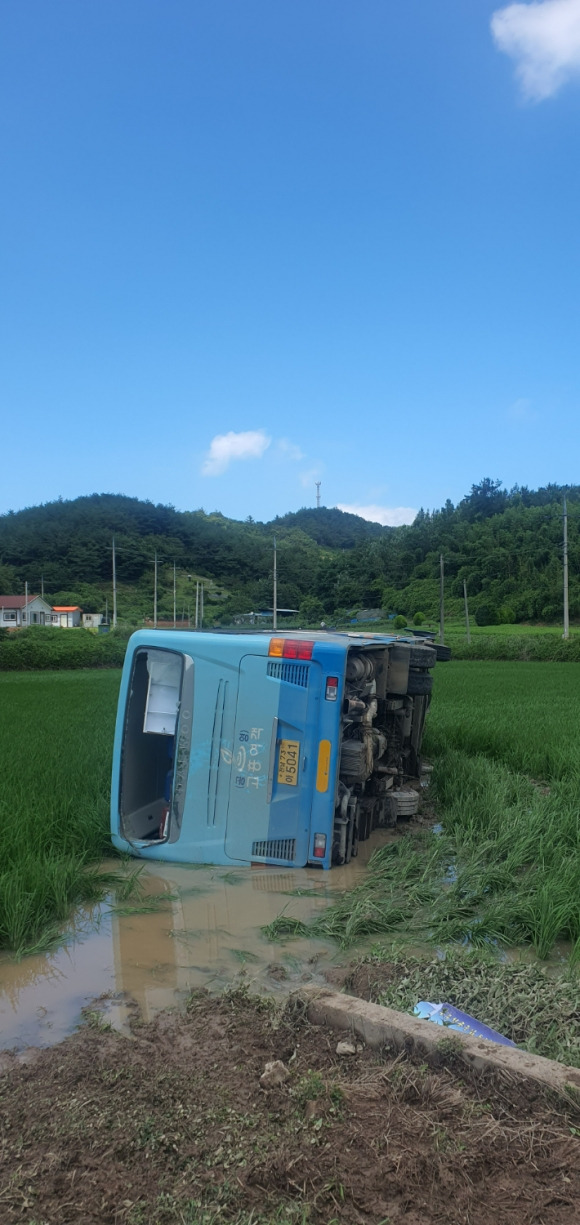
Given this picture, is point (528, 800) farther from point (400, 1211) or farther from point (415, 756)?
point (400, 1211)

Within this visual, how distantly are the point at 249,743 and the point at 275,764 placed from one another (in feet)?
0.83

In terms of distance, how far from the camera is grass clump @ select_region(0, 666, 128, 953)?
513 centimetres

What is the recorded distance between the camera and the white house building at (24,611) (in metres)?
68.0

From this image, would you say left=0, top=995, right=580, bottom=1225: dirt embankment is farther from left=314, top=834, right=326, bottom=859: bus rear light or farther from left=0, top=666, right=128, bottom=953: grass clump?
left=314, top=834, right=326, bottom=859: bus rear light

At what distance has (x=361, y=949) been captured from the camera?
4.95m

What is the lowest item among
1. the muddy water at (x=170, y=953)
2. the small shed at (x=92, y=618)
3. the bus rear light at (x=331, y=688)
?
the muddy water at (x=170, y=953)

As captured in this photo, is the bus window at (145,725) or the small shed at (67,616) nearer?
the bus window at (145,725)

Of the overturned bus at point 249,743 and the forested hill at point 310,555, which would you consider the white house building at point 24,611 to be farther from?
the overturned bus at point 249,743

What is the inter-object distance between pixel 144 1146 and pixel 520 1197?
1.18 m

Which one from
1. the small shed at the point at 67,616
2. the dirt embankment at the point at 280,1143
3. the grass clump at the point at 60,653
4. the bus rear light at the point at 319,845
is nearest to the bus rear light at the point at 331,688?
the bus rear light at the point at 319,845

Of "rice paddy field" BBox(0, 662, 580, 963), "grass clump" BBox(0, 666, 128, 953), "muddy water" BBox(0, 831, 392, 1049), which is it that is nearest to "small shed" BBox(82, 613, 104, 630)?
"grass clump" BBox(0, 666, 128, 953)

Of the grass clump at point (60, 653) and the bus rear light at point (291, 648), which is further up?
the bus rear light at point (291, 648)

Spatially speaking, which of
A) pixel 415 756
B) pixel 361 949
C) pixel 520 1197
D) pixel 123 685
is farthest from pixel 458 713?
pixel 520 1197

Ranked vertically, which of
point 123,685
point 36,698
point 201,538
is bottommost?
point 36,698
